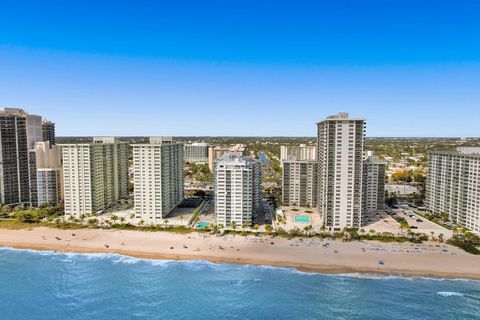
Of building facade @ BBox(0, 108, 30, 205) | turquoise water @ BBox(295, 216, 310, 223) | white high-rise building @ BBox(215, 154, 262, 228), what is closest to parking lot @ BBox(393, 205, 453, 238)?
turquoise water @ BBox(295, 216, 310, 223)

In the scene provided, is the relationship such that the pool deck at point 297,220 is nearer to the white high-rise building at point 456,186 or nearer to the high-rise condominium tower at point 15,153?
the white high-rise building at point 456,186

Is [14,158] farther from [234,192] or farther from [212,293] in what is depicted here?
[212,293]

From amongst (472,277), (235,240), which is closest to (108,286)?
(235,240)

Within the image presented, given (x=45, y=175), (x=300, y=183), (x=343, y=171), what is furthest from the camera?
(x=300, y=183)

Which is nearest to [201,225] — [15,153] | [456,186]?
[15,153]

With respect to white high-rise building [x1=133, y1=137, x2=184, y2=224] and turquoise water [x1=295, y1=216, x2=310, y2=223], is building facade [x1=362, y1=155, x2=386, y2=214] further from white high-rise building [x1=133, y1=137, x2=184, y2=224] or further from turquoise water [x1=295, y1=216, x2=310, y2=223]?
white high-rise building [x1=133, y1=137, x2=184, y2=224]

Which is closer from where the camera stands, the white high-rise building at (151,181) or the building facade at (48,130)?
the white high-rise building at (151,181)

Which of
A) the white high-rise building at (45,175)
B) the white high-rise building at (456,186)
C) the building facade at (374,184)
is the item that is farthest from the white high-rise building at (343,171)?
the white high-rise building at (45,175)
